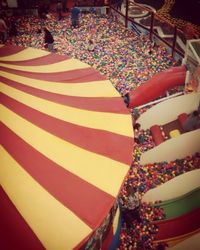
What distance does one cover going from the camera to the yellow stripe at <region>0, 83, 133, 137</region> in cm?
372

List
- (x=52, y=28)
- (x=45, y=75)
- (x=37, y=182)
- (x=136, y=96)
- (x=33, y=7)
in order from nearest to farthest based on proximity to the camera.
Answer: (x=37, y=182) → (x=45, y=75) → (x=136, y=96) → (x=52, y=28) → (x=33, y=7)

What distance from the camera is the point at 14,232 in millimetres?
2633

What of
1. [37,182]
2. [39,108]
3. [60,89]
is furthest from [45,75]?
[37,182]

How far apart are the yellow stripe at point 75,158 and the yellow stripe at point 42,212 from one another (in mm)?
396

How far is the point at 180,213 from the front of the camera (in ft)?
15.3

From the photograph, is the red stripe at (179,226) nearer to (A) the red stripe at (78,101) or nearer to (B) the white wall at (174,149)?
(B) the white wall at (174,149)

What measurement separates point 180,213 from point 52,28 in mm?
8962

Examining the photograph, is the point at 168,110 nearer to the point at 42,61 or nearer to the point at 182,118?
the point at 182,118

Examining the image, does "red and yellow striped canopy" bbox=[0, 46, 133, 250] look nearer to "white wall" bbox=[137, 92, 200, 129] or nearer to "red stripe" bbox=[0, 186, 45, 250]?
"red stripe" bbox=[0, 186, 45, 250]

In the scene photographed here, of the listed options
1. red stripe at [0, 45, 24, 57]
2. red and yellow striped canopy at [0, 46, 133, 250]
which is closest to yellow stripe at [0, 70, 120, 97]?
red and yellow striped canopy at [0, 46, 133, 250]

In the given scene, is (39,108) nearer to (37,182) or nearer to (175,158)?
(37,182)

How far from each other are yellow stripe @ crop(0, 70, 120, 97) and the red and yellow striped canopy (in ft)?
0.05

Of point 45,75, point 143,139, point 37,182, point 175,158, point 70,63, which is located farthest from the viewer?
point 143,139

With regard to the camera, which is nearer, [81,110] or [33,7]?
[81,110]
